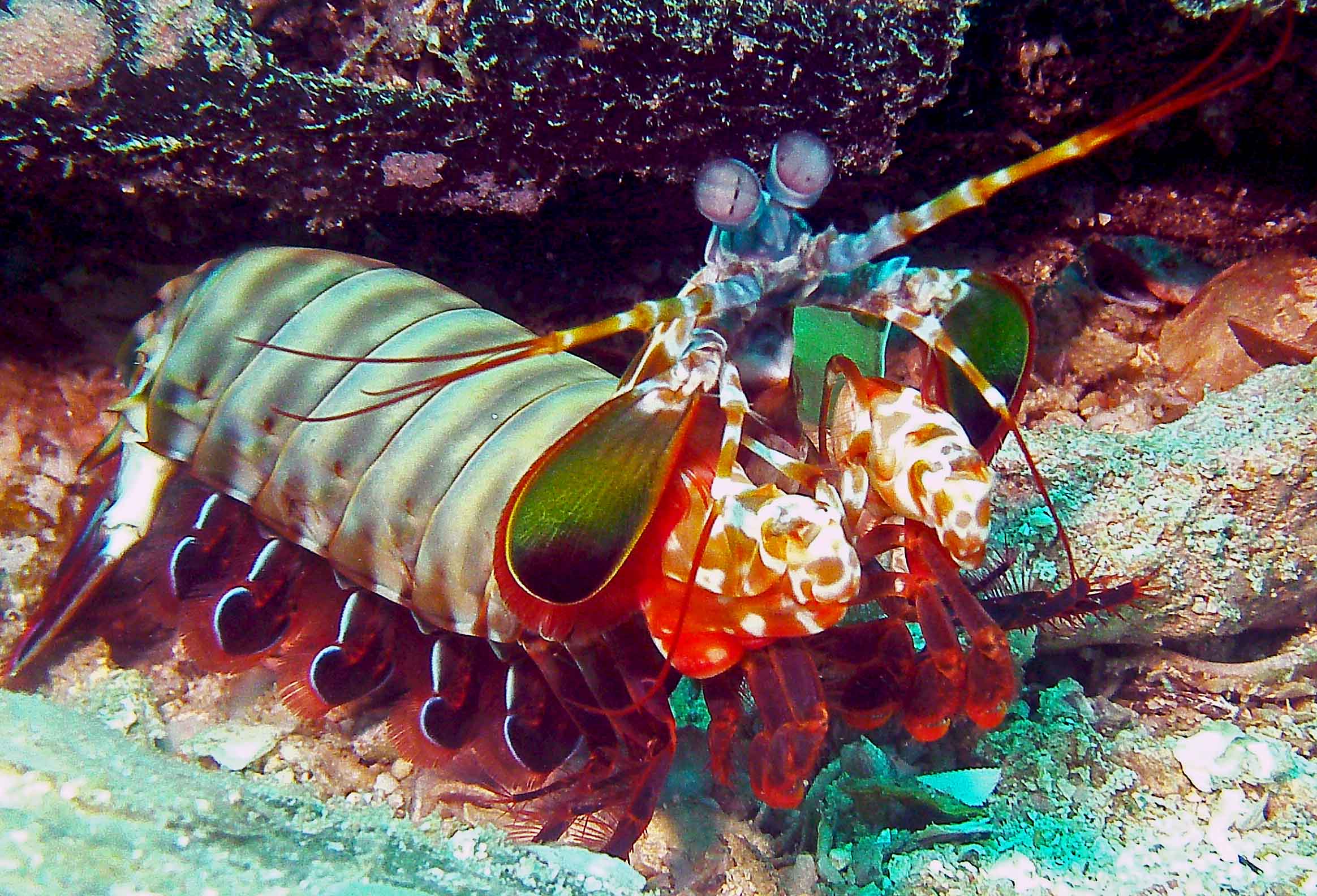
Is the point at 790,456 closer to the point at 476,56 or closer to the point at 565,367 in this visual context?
the point at 565,367

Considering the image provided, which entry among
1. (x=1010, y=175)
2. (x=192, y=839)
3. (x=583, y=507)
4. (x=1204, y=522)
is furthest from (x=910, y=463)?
(x=192, y=839)

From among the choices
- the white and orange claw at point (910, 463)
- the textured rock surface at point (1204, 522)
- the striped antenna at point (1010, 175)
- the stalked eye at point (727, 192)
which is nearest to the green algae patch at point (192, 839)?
the white and orange claw at point (910, 463)

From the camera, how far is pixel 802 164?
1.66m

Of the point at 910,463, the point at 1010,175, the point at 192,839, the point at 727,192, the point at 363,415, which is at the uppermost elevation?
the point at 1010,175

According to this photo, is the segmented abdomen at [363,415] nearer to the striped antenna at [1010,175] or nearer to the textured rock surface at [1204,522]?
the striped antenna at [1010,175]

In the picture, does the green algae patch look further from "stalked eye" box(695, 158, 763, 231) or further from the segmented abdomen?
"stalked eye" box(695, 158, 763, 231)

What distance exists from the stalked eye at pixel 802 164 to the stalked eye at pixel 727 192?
0.07m

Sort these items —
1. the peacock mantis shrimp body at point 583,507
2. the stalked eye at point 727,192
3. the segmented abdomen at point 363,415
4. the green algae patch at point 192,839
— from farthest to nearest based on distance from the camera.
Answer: the segmented abdomen at point 363,415, the peacock mantis shrimp body at point 583,507, the stalked eye at point 727,192, the green algae patch at point 192,839

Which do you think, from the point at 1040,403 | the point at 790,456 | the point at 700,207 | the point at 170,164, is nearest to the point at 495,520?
the point at 790,456

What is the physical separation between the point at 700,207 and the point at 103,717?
215cm

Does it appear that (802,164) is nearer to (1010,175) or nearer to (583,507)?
(1010,175)

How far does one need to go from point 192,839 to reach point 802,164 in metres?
1.65

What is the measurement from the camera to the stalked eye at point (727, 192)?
5.22 feet

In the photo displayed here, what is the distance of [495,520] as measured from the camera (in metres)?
2.30
